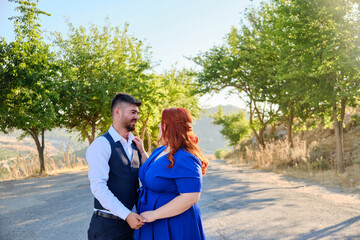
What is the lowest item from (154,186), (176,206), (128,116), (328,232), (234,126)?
(328,232)

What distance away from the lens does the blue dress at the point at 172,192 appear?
2.59m

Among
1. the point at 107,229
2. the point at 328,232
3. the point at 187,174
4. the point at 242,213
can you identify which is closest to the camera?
A: the point at 187,174

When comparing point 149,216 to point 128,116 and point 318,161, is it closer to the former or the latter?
point 128,116

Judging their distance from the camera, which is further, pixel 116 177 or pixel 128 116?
pixel 128 116

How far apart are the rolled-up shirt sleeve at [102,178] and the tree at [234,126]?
1611 inches

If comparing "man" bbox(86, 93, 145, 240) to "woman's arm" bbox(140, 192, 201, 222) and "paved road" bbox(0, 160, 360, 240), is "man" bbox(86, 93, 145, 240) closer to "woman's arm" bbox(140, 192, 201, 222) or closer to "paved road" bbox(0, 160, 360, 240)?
"woman's arm" bbox(140, 192, 201, 222)

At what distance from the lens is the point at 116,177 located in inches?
115

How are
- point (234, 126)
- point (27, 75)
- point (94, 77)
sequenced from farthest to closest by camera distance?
point (234, 126)
point (94, 77)
point (27, 75)

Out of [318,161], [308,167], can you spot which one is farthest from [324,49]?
[318,161]

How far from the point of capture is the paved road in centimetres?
589

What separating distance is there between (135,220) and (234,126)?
4168 cm

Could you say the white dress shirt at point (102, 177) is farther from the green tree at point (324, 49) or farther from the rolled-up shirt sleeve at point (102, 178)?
the green tree at point (324, 49)

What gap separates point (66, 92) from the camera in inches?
756

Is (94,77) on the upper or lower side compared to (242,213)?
upper
